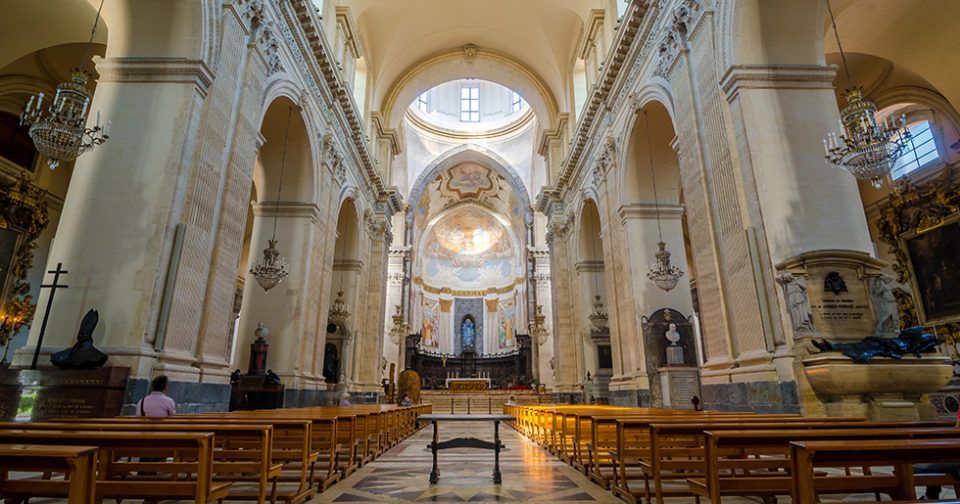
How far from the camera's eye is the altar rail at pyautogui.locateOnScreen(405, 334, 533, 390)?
93.9 feet

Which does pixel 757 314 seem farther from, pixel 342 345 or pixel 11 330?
pixel 11 330

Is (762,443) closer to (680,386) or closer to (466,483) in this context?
(466,483)

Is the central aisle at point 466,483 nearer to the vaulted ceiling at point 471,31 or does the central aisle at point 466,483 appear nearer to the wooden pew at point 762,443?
the wooden pew at point 762,443

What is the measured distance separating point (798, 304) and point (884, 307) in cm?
93

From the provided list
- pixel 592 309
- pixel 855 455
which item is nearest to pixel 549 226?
pixel 592 309

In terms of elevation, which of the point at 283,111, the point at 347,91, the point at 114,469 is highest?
the point at 347,91

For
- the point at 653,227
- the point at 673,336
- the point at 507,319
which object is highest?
the point at 507,319

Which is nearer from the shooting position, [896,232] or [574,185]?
[896,232]

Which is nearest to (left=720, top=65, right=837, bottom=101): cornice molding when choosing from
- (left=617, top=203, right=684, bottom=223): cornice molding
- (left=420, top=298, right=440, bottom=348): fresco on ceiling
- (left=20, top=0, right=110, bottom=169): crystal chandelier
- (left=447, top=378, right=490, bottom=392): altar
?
(left=617, top=203, right=684, bottom=223): cornice molding

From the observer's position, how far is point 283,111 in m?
10.5

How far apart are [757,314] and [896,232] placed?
10.3 metres

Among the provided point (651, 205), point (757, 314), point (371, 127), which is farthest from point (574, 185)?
point (757, 314)

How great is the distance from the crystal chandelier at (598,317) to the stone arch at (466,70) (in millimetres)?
8210

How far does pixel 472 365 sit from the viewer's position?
1254 inches
